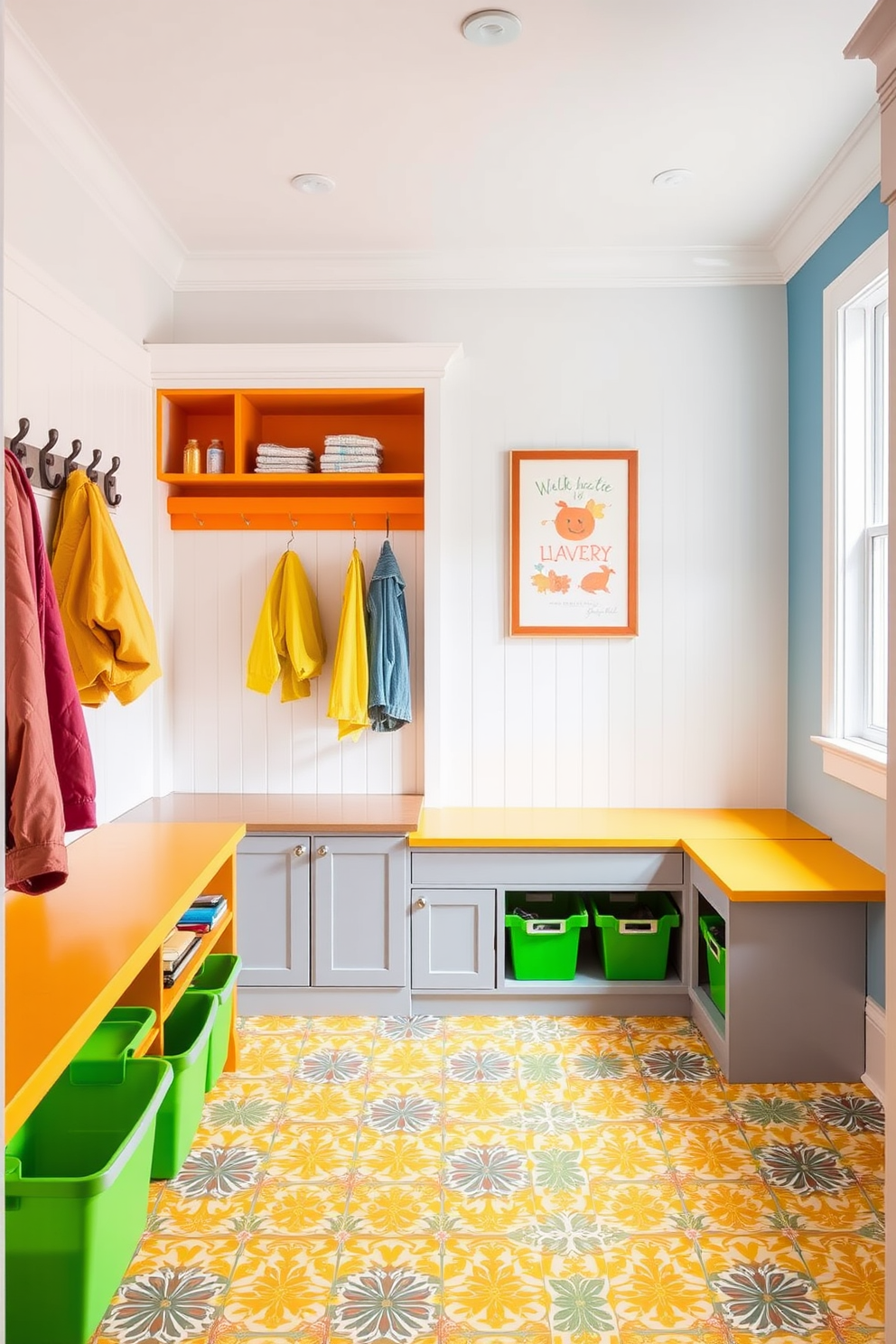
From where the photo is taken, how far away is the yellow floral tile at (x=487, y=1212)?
2.15 metres

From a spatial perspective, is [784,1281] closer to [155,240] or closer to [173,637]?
[173,637]

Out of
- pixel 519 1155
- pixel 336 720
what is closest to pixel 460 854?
pixel 336 720

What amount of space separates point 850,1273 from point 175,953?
5.30 feet

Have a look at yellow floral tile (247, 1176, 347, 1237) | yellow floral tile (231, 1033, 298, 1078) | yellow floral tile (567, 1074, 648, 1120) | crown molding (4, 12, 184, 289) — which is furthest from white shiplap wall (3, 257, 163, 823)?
yellow floral tile (567, 1074, 648, 1120)

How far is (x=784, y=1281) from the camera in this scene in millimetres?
1967

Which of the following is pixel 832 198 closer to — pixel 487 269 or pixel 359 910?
pixel 487 269

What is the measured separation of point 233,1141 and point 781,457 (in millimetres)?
2917

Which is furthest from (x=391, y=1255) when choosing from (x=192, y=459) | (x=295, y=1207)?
(x=192, y=459)

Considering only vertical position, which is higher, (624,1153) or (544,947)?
(544,947)

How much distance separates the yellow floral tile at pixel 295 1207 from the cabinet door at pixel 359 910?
0.96 meters

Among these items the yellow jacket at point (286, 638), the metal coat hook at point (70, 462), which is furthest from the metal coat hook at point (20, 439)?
the yellow jacket at point (286, 638)

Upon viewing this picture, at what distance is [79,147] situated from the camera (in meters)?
2.71

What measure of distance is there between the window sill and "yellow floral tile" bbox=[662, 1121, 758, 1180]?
100 centimetres

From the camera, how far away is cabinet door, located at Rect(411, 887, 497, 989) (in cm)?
326
